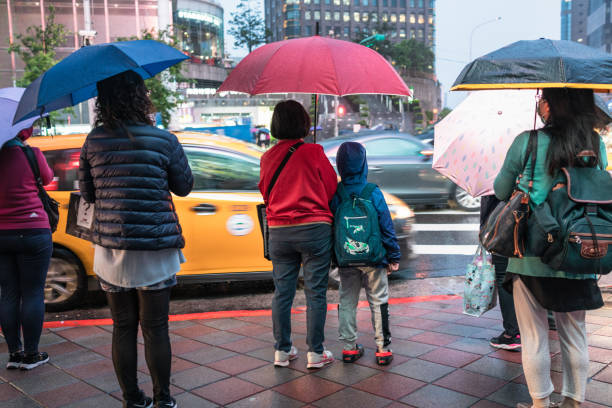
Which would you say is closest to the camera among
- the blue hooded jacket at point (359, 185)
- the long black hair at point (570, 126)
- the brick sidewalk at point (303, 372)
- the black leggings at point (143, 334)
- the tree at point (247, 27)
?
the long black hair at point (570, 126)

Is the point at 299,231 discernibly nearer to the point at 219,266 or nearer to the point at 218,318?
the point at 218,318

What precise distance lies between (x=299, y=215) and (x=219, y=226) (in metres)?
2.38

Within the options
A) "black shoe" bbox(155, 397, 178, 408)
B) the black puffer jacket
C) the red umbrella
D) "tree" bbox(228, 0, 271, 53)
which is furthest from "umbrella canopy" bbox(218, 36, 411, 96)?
"tree" bbox(228, 0, 271, 53)

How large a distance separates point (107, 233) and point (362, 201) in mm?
1658

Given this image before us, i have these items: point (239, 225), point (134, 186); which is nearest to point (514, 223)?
point (134, 186)

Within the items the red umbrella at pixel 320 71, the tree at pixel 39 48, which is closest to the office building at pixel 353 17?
the tree at pixel 39 48

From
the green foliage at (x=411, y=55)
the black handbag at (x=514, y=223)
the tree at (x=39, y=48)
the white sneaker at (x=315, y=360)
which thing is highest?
the green foliage at (x=411, y=55)

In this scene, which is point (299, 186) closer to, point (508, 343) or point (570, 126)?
point (570, 126)

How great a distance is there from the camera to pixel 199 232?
19.9 ft

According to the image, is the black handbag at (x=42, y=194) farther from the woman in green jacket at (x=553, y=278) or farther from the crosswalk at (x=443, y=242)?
the crosswalk at (x=443, y=242)

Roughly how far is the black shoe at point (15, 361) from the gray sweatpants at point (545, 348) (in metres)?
3.34

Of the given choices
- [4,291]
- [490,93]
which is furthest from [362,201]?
[4,291]

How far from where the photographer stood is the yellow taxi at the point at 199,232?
6.02 metres

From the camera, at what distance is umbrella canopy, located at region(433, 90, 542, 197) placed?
13.7 ft
